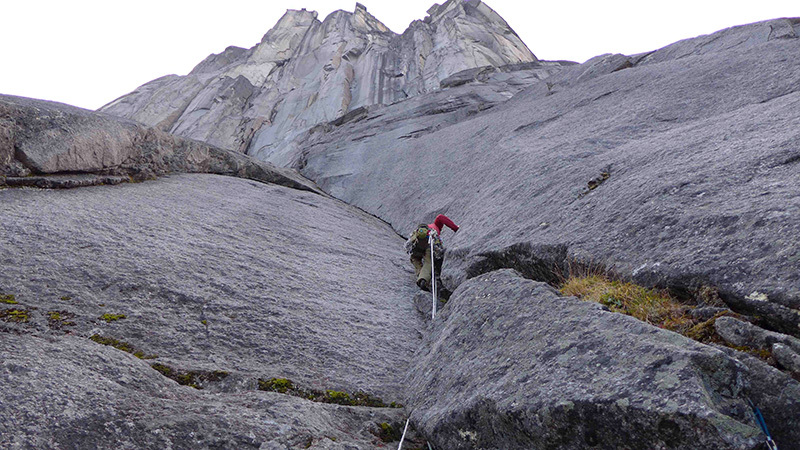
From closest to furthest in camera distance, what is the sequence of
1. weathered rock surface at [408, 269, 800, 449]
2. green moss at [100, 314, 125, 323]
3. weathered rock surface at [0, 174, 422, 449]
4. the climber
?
weathered rock surface at [408, 269, 800, 449], weathered rock surface at [0, 174, 422, 449], green moss at [100, 314, 125, 323], the climber

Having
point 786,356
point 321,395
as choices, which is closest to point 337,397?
point 321,395

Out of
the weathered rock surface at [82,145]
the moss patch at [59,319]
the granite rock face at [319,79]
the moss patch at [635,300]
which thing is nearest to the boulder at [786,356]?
the moss patch at [635,300]

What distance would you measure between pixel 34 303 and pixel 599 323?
7227mm

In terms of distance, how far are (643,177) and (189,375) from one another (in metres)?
7.67

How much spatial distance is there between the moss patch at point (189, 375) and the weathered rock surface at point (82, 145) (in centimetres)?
821

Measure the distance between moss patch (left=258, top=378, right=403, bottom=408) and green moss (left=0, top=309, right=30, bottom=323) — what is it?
299cm

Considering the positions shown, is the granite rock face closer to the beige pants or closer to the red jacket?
the red jacket

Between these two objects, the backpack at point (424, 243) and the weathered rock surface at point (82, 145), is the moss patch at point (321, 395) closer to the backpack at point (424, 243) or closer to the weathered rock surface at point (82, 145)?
the backpack at point (424, 243)

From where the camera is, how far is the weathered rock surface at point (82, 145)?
12.3 m

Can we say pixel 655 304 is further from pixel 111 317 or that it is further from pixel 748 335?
pixel 111 317

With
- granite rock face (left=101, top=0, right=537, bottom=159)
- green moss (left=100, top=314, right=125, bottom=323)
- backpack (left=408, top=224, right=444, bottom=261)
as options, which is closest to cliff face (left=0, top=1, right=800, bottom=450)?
green moss (left=100, top=314, right=125, bottom=323)

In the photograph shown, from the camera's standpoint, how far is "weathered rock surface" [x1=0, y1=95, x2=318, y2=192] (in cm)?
1227

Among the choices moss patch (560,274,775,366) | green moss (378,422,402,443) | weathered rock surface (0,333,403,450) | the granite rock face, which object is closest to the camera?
weathered rock surface (0,333,403,450)

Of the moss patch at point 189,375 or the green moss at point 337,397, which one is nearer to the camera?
the moss patch at point 189,375
